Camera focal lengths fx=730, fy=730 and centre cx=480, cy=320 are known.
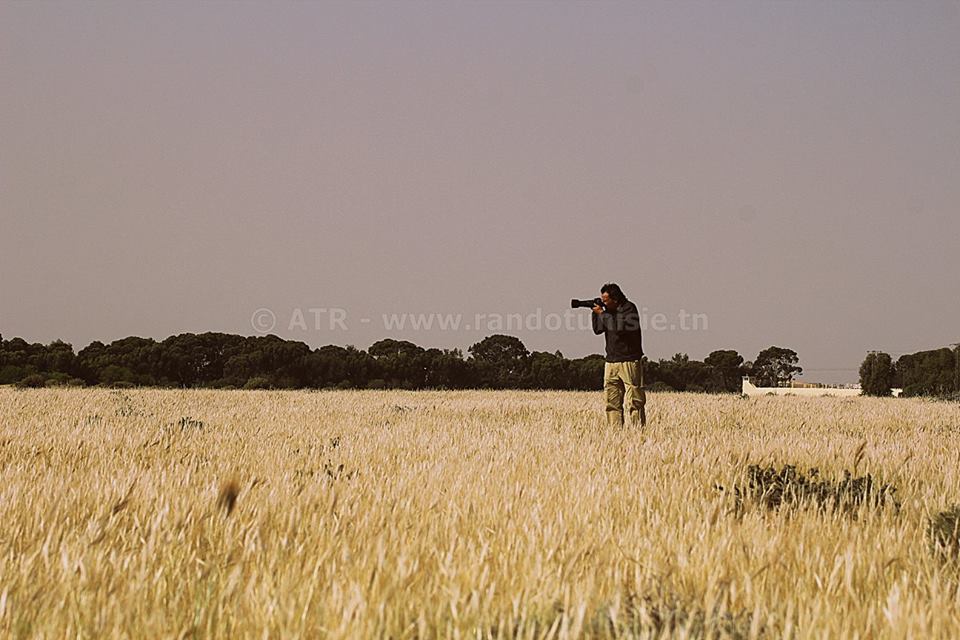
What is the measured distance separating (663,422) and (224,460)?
7.95 m

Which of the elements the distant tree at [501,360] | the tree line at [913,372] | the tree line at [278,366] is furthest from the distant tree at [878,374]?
the distant tree at [501,360]

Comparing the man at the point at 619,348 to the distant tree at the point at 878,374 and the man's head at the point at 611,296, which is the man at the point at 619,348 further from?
the distant tree at the point at 878,374

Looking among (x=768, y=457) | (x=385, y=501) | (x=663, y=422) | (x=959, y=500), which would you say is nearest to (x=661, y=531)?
(x=385, y=501)

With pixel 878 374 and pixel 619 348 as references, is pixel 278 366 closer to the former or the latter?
pixel 619 348

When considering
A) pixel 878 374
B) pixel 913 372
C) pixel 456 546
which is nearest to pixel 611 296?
pixel 456 546

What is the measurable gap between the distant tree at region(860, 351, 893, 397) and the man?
170ft

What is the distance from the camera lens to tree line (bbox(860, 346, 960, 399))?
5125 centimetres

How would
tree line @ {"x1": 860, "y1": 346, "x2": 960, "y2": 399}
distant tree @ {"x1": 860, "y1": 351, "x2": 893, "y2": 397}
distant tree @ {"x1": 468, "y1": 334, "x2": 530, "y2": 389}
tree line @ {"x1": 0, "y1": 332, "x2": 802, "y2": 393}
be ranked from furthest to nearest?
distant tree @ {"x1": 860, "y1": 351, "x2": 893, "y2": 397} → tree line @ {"x1": 860, "y1": 346, "x2": 960, "y2": 399} → distant tree @ {"x1": 468, "y1": 334, "x2": 530, "y2": 389} → tree line @ {"x1": 0, "y1": 332, "x2": 802, "y2": 393}

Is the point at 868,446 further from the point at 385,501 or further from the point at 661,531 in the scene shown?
the point at 385,501

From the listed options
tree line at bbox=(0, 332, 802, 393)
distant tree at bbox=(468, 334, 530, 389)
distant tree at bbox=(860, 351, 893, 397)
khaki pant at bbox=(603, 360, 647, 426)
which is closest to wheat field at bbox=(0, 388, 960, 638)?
khaki pant at bbox=(603, 360, 647, 426)

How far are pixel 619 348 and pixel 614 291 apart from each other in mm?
879

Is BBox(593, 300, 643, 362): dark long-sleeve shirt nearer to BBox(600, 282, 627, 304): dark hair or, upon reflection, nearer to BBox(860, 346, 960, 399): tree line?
BBox(600, 282, 627, 304): dark hair

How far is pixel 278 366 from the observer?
43.4 metres

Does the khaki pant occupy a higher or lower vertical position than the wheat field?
higher
